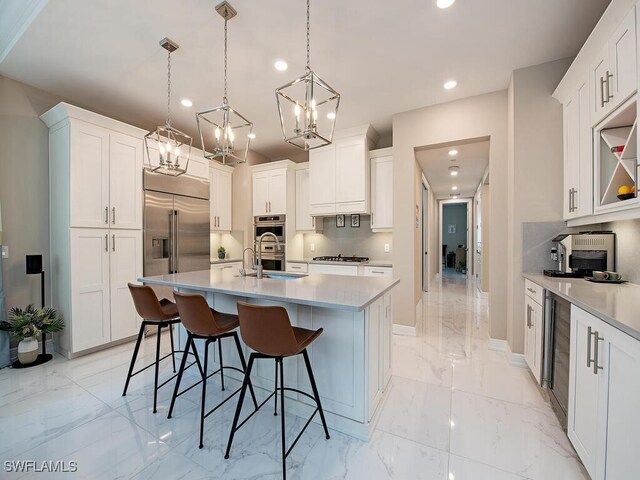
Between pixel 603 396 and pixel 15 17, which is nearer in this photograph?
pixel 603 396

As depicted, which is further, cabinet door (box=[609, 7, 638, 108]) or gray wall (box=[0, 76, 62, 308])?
gray wall (box=[0, 76, 62, 308])

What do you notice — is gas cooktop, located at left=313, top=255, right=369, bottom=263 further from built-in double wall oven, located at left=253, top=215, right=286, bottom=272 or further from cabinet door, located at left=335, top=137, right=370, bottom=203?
cabinet door, located at left=335, top=137, right=370, bottom=203

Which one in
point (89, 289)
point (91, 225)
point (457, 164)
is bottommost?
point (89, 289)

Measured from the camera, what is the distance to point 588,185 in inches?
81.9

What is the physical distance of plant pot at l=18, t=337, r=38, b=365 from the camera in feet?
8.92

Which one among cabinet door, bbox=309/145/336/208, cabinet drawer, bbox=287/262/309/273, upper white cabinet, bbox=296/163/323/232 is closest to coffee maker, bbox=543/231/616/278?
cabinet door, bbox=309/145/336/208

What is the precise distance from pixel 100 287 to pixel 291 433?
272cm

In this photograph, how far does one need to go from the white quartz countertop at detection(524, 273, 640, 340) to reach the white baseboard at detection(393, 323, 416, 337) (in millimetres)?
1638

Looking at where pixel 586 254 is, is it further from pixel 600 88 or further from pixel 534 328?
pixel 600 88

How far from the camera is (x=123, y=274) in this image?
330 centimetres

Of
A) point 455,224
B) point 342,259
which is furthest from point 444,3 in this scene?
point 455,224

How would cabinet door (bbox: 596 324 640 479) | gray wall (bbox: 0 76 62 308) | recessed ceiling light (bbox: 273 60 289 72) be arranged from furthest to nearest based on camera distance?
gray wall (bbox: 0 76 62 308) < recessed ceiling light (bbox: 273 60 289 72) < cabinet door (bbox: 596 324 640 479)

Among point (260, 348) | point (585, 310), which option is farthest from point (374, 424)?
point (585, 310)

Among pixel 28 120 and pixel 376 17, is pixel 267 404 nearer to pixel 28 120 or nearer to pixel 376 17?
pixel 376 17
